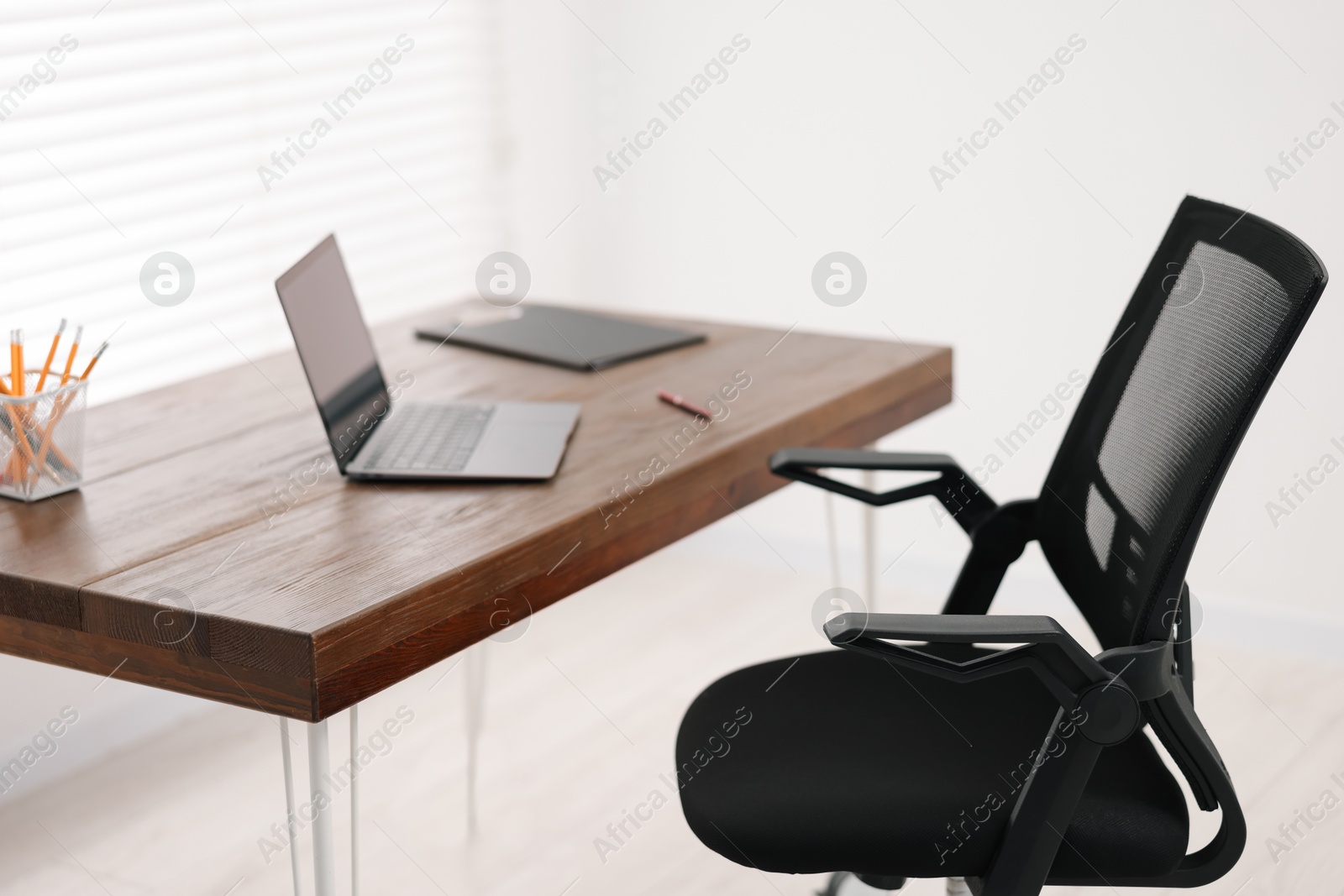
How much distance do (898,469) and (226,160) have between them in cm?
158

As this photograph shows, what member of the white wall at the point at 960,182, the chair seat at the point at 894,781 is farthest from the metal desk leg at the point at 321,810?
the white wall at the point at 960,182

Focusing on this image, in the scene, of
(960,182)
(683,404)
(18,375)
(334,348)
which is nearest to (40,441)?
(18,375)

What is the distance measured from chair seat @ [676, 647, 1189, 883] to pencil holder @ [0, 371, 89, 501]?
0.78 meters

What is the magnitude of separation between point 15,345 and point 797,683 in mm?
979

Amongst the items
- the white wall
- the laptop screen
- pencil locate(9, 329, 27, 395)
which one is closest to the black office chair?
the laptop screen

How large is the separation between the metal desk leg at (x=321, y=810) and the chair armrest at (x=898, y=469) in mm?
666

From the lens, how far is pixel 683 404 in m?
1.90

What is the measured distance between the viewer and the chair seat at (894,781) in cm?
127

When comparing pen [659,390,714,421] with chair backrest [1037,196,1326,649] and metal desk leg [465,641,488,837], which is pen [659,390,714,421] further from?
metal desk leg [465,641,488,837]

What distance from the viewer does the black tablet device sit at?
215 cm

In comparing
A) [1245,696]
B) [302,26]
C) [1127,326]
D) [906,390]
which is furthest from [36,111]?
[1245,696]

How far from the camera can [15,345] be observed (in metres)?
1.58

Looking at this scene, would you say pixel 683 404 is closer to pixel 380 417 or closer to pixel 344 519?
pixel 380 417

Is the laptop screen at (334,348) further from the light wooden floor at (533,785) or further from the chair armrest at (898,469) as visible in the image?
the light wooden floor at (533,785)
